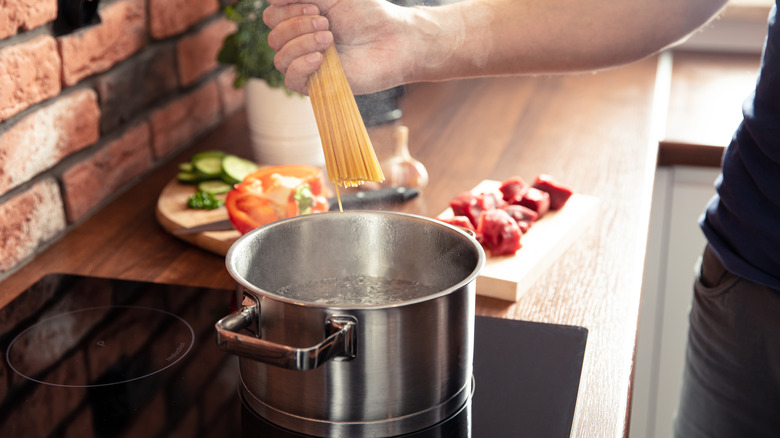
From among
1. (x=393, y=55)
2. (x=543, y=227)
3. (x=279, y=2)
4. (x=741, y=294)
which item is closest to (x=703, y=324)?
(x=741, y=294)

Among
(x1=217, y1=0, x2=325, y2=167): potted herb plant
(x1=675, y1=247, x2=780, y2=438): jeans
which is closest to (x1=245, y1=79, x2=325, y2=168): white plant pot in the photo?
(x1=217, y1=0, x2=325, y2=167): potted herb plant

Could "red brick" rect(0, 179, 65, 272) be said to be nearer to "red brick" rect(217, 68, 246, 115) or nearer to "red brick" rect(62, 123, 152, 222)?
"red brick" rect(62, 123, 152, 222)

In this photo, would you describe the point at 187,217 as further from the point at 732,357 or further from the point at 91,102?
the point at 732,357

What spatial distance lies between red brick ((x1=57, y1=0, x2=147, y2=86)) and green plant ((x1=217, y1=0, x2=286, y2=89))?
15cm

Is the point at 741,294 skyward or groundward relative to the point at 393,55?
groundward

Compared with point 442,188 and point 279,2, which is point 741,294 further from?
point 279,2

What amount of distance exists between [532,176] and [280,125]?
44 centimetres

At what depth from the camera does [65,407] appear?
77cm

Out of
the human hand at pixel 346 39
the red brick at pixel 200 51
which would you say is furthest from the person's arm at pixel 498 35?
the red brick at pixel 200 51

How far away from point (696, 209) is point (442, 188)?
645 mm

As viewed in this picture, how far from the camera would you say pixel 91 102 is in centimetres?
117

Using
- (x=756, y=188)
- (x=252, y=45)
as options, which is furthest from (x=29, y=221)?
(x=756, y=188)

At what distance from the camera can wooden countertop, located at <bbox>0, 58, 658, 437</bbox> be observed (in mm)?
940

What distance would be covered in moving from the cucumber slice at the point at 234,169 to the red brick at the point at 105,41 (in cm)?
23
